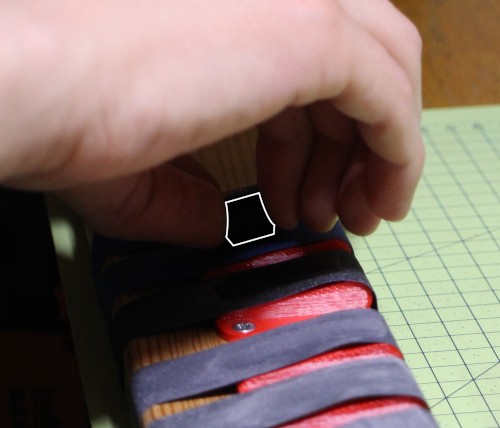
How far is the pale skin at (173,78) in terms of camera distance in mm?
377

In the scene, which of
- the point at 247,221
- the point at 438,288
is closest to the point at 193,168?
the point at 247,221

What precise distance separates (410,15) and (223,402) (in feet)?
3.25

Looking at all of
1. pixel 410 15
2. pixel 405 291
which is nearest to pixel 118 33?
pixel 405 291

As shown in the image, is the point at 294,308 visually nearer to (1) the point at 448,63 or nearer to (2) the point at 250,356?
(2) the point at 250,356

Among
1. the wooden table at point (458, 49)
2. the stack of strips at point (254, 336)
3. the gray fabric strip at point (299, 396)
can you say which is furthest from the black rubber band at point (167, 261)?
the wooden table at point (458, 49)

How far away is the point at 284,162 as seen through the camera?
61cm

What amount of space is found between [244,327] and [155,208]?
4.8 inches

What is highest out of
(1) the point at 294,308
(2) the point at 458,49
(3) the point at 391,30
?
(3) the point at 391,30

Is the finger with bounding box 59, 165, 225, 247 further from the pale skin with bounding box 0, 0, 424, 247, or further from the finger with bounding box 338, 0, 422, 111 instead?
the finger with bounding box 338, 0, 422, 111

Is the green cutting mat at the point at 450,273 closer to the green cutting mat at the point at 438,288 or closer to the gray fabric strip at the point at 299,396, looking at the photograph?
the green cutting mat at the point at 438,288

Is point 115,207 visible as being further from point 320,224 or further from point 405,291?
point 405,291

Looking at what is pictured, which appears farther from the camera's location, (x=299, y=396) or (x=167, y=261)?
(x=167, y=261)

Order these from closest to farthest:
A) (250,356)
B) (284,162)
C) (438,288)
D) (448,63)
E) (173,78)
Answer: (173,78), (250,356), (284,162), (438,288), (448,63)

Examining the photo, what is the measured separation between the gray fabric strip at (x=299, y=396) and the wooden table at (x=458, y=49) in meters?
0.70
